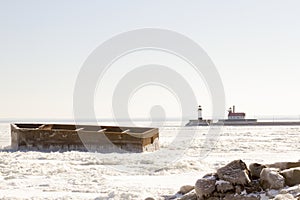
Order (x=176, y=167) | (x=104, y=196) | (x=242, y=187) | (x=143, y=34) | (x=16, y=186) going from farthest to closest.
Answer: (x=143, y=34) < (x=176, y=167) < (x=16, y=186) < (x=104, y=196) < (x=242, y=187)

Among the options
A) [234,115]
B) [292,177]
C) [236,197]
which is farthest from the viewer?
[234,115]

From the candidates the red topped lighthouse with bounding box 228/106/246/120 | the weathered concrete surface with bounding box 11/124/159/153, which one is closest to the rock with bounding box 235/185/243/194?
the weathered concrete surface with bounding box 11/124/159/153

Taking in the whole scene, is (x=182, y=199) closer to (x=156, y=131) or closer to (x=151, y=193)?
(x=151, y=193)

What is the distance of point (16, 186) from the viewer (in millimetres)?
6727

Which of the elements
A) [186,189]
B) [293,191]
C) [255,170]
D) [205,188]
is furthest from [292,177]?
[186,189]

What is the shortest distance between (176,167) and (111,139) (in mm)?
3683

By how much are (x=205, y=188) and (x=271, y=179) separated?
92cm

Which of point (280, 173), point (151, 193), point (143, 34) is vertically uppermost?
point (143, 34)

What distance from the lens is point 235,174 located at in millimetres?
5414

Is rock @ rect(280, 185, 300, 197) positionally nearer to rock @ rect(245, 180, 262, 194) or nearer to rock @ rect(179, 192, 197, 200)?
rock @ rect(245, 180, 262, 194)

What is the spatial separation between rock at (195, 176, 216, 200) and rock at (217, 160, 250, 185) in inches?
7.4

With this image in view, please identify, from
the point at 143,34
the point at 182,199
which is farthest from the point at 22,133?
the point at 182,199

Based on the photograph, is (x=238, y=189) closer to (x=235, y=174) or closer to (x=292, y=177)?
(x=235, y=174)

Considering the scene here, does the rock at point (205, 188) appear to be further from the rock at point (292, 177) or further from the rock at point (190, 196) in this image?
the rock at point (292, 177)
